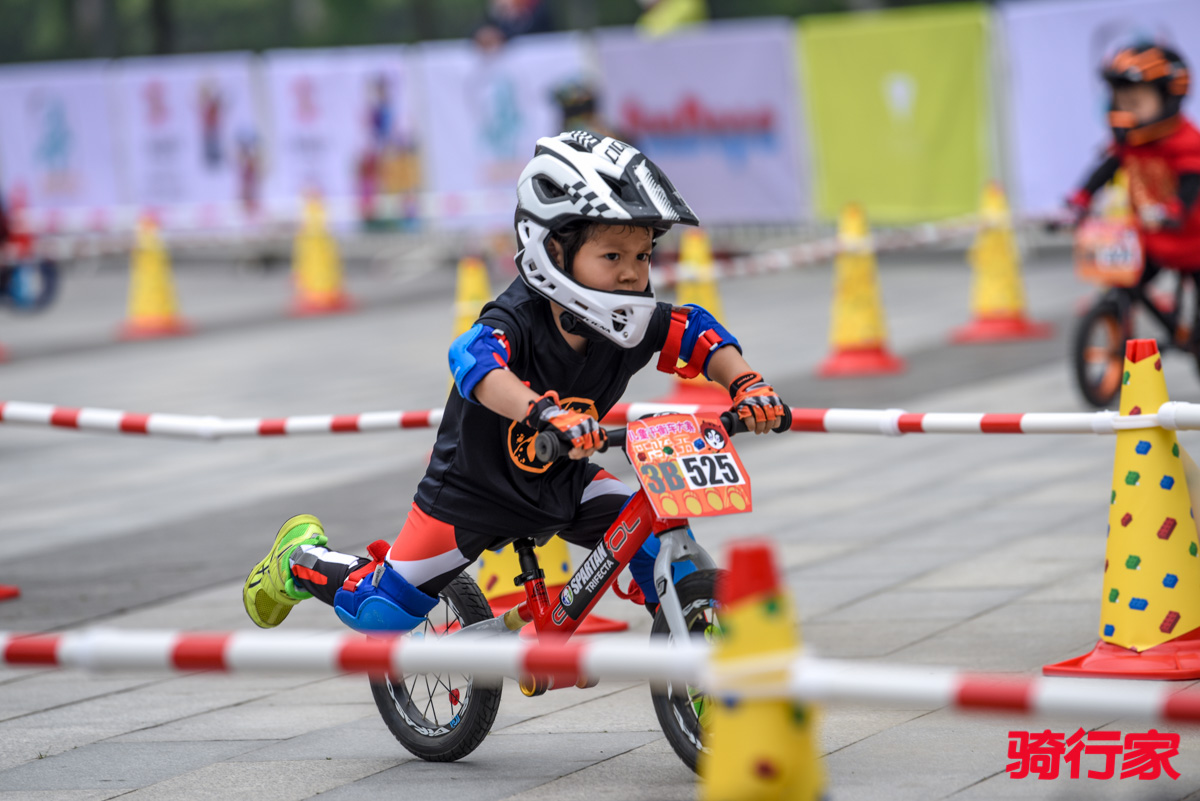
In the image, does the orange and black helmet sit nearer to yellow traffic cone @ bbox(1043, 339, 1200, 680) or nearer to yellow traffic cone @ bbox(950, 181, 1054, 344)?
yellow traffic cone @ bbox(950, 181, 1054, 344)

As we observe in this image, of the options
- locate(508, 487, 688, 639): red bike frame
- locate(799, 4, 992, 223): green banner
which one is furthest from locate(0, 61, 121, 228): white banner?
locate(508, 487, 688, 639): red bike frame

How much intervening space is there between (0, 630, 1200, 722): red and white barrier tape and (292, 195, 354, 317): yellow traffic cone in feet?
50.5

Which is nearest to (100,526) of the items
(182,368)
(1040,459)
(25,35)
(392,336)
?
(1040,459)

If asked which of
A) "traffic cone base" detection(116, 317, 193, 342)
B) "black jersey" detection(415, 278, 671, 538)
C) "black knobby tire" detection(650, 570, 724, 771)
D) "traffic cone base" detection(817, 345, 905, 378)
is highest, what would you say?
"black jersey" detection(415, 278, 671, 538)

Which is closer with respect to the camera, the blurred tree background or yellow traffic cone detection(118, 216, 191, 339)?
yellow traffic cone detection(118, 216, 191, 339)

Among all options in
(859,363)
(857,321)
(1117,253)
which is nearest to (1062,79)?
(857,321)

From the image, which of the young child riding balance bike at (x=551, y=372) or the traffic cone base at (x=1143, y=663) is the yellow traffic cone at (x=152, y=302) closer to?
the young child riding balance bike at (x=551, y=372)

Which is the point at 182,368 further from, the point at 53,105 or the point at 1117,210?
the point at 53,105

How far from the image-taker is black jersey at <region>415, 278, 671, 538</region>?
4.32 meters

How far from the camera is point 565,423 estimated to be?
3.79m

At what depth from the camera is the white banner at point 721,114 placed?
62.0ft

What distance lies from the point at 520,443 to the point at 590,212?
652mm

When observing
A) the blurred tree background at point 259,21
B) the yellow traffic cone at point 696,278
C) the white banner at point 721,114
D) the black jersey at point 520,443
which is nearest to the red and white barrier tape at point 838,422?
the black jersey at point 520,443

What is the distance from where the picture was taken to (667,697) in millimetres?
4094
